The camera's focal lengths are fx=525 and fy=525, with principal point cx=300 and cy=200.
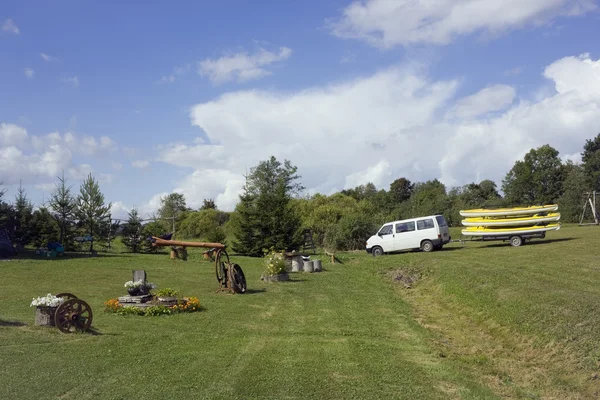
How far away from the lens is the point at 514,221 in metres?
25.7

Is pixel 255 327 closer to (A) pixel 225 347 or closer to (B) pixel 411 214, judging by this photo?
(A) pixel 225 347

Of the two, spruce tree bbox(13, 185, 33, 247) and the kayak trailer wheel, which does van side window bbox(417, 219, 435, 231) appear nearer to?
the kayak trailer wheel

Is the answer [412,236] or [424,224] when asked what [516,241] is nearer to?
[424,224]

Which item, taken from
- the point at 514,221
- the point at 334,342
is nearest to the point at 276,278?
the point at 334,342

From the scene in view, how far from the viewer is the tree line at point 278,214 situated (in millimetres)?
30750


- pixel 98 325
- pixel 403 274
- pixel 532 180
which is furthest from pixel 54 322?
pixel 532 180

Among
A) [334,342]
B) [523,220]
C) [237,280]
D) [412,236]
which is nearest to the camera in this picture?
[334,342]

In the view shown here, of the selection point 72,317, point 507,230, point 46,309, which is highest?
point 507,230

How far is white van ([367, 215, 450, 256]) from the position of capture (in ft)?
90.2

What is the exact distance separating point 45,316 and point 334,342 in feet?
19.1

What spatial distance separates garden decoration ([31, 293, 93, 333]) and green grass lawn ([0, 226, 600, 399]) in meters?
0.24

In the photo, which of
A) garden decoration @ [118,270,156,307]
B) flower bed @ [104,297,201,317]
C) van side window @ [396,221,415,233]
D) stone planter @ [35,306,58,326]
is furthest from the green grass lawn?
van side window @ [396,221,415,233]

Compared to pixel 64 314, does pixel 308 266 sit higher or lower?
higher

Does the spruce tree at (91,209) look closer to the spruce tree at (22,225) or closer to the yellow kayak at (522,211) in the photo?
the spruce tree at (22,225)
